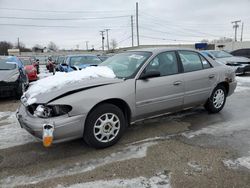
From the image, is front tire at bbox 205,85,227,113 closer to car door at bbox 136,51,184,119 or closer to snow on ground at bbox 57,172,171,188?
car door at bbox 136,51,184,119

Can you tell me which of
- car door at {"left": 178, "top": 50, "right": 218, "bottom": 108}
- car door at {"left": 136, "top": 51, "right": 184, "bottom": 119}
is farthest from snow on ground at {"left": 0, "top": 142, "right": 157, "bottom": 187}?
car door at {"left": 178, "top": 50, "right": 218, "bottom": 108}

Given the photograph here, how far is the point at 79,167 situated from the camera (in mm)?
3441

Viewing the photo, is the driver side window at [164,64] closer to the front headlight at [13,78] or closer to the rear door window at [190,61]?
the rear door window at [190,61]

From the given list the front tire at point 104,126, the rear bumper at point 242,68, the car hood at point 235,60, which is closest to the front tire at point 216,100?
the front tire at point 104,126

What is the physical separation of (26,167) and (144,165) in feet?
5.29

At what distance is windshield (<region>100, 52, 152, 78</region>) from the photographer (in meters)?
4.45

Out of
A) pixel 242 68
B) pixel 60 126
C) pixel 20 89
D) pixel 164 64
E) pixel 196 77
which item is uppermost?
pixel 164 64

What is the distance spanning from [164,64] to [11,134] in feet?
10.4

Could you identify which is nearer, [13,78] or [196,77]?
[196,77]

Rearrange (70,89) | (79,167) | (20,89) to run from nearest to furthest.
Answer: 1. (79,167)
2. (70,89)
3. (20,89)

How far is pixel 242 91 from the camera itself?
892 cm

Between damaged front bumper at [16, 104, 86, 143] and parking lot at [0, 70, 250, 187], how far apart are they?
14.6 inches

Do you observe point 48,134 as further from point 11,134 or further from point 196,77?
A: point 196,77

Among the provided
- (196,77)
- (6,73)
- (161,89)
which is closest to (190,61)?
(196,77)
